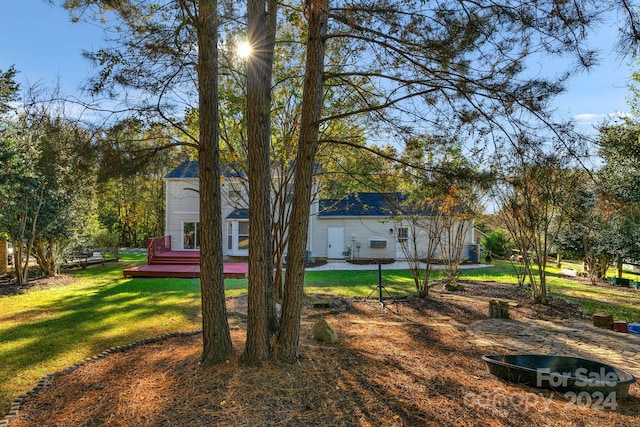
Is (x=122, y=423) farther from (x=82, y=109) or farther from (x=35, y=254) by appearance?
(x=35, y=254)

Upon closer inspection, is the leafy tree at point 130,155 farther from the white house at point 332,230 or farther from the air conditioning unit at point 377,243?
the air conditioning unit at point 377,243

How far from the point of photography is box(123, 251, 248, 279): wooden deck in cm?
1410

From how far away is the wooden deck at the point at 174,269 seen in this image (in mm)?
14102

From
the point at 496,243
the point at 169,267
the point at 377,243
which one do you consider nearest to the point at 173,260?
the point at 169,267

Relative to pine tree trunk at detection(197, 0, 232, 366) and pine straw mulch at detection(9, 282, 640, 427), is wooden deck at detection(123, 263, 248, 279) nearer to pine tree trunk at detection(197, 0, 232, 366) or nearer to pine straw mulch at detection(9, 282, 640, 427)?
pine straw mulch at detection(9, 282, 640, 427)

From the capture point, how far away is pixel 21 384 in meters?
4.38

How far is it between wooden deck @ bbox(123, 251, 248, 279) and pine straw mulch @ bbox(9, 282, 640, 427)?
892 cm

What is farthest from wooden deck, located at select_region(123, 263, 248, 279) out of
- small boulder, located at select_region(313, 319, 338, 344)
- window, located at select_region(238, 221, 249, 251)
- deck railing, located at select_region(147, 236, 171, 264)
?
small boulder, located at select_region(313, 319, 338, 344)

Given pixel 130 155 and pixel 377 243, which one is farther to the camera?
pixel 377 243

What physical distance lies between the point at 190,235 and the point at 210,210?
18.4 meters

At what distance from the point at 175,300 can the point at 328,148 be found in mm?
5595

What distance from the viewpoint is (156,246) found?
58.5 feet

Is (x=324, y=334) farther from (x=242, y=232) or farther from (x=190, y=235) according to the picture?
(x=190, y=235)

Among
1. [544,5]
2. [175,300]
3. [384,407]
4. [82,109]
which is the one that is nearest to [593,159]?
[544,5]
